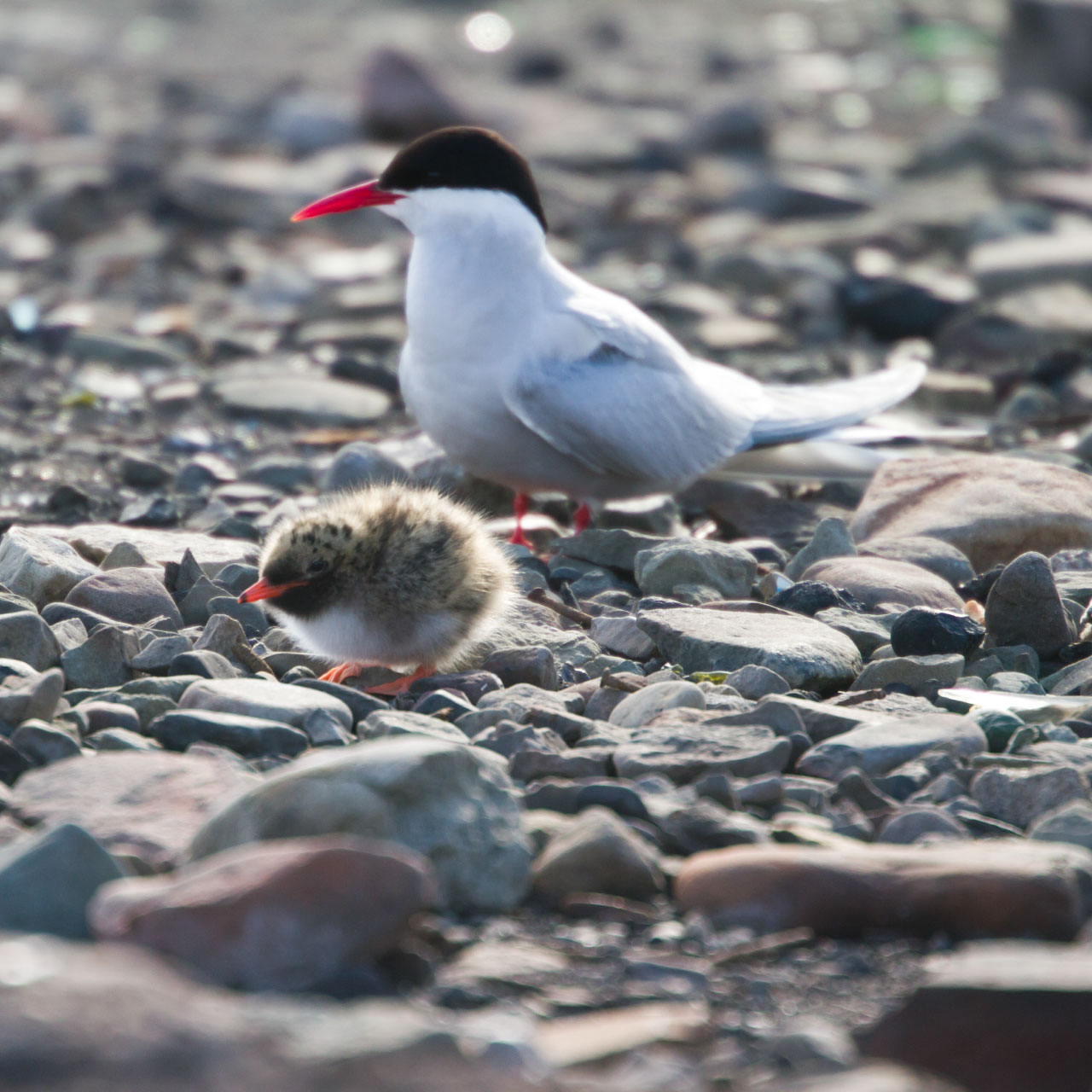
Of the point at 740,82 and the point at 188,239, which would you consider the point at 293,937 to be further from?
the point at 740,82

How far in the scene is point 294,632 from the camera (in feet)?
11.0

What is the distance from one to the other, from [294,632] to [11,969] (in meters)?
1.83

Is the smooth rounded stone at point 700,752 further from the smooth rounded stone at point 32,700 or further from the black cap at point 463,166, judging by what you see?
the black cap at point 463,166

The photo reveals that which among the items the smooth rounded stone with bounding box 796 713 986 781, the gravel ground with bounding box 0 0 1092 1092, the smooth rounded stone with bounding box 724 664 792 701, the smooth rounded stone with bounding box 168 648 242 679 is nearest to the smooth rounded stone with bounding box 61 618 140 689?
the gravel ground with bounding box 0 0 1092 1092

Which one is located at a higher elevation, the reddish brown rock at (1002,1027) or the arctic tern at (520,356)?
the arctic tern at (520,356)

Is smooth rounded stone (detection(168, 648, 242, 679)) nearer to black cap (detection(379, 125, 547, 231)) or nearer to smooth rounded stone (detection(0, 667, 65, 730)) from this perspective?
smooth rounded stone (detection(0, 667, 65, 730))

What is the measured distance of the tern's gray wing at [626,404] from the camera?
4430mm

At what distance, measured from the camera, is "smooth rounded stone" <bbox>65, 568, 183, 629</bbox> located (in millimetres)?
3584

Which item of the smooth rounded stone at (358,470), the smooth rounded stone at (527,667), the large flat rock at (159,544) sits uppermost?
the smooth rounded stone at (358,470)

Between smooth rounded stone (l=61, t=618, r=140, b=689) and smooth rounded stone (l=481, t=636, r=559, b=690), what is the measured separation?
29.9 inches

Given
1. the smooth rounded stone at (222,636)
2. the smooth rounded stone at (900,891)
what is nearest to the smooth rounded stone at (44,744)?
the smooth rounded stone at (222,636)

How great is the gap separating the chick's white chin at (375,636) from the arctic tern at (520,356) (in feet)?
4.05

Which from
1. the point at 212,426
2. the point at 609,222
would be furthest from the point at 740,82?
the point at 212,426

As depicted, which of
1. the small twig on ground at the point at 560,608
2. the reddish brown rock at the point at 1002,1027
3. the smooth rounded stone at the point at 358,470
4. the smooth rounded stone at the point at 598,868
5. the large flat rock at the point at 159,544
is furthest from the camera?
the smooth rounded stone at the point at 358,470
